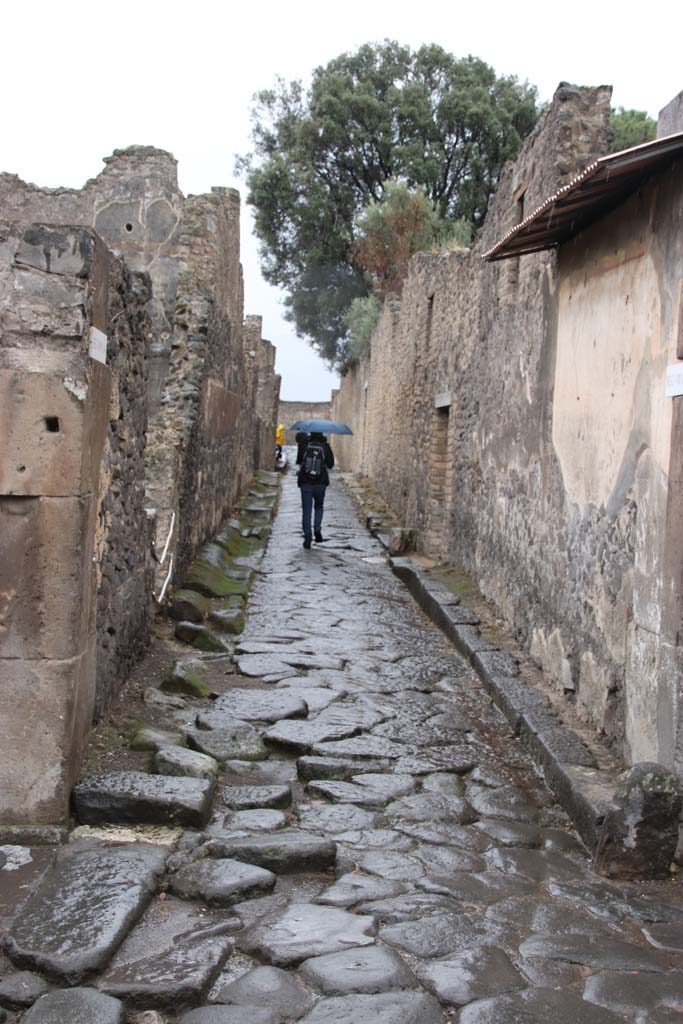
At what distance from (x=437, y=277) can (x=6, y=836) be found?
393 inches

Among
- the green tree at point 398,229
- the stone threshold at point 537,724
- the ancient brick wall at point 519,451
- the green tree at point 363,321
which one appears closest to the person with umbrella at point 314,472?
the ancient brick wall at point 519,451

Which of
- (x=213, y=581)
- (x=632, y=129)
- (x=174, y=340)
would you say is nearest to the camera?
(x=213, y=581)

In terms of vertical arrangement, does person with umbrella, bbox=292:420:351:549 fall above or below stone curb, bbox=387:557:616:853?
above

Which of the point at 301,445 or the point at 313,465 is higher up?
the point at 301,445

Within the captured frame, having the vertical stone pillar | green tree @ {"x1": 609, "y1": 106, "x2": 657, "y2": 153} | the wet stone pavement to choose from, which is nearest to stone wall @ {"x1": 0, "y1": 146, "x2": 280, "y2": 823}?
the vertical stone pillar

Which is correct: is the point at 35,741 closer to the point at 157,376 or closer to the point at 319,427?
the point at 157,376

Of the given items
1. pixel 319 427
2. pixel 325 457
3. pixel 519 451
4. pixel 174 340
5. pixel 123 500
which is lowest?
pixel 123 500

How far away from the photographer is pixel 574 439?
6.11 metres

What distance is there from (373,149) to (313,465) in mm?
22125

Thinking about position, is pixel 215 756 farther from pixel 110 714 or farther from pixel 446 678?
pixel 446 678

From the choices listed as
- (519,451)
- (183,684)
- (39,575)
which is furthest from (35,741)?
(519,451)

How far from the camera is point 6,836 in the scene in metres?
3.88

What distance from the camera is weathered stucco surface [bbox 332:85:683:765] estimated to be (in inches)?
179

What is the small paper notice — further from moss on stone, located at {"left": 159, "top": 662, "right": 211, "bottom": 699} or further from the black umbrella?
the black umbrella
